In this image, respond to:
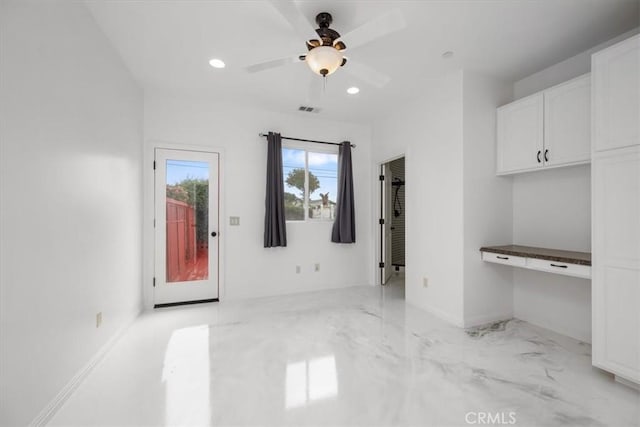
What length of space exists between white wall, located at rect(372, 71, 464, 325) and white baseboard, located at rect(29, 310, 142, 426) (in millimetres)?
3320

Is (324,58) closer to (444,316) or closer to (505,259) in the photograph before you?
(505,259)

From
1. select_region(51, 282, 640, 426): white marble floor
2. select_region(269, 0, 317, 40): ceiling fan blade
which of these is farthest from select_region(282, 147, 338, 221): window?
select_region(269, 0, 317, 40): ceiling fan blade

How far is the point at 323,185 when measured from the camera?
4.45 m

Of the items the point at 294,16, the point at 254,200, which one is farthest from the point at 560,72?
the point at 254,200

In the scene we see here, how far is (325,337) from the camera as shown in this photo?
2.64 m

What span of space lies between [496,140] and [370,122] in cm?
202

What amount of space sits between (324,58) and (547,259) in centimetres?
250

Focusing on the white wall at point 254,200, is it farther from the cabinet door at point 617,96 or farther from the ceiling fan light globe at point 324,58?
the cabinet door at point 617,96

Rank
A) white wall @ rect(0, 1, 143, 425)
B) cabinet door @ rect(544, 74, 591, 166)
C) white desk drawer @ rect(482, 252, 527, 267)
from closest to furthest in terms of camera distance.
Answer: white wall @ rect(0, 1, 143, 425) < cabinet door @ rect(544, 74, 591, 166) < white desk drawer @ rect(482, 252, 527, 267)

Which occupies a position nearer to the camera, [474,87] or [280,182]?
[474,87]

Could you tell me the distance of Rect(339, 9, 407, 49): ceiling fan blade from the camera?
63.6 inches

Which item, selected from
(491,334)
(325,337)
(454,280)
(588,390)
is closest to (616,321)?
(588,390)

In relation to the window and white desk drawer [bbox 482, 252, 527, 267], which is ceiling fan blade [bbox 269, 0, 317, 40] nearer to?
the window

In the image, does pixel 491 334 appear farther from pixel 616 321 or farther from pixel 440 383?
Result: pixel 440 383
